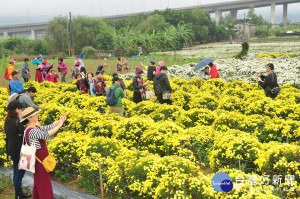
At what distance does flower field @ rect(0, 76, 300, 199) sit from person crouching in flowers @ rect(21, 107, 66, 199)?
1.29m

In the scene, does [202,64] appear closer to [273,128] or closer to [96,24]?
[273,128]

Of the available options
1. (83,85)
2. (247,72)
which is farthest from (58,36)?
(83,85)

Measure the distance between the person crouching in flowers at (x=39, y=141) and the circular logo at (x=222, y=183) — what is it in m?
2.91

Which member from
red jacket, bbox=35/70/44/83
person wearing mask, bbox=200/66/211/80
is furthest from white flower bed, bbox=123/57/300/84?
red jacket, bbox=35/70/44/83

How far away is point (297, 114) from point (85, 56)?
1577 inches

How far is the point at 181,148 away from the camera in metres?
7.93

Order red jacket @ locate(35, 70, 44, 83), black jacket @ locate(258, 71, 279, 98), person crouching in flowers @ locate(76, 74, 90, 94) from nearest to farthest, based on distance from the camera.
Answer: black jacket @ locate(258, 71, 279, 98), person crouching in flowers @ locate(76, 74, 90, 94), red jacket @ locate(35, 70, 44, 83)

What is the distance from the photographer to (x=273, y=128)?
8711mm

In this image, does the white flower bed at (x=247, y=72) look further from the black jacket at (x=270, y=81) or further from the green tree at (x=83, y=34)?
the green tree at (x=83, y=34)

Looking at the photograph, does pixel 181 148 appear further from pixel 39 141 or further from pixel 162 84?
pixel 162 84

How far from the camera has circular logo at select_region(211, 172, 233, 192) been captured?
5281 millimetres

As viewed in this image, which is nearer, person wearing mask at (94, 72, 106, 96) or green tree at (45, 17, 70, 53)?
person wearing mask at (94, 72, 106, 96)

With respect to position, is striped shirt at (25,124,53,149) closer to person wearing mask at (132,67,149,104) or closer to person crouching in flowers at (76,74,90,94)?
person wearing mask at (132,67,149,104)

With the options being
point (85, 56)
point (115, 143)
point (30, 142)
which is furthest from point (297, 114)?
point (85, 56)
